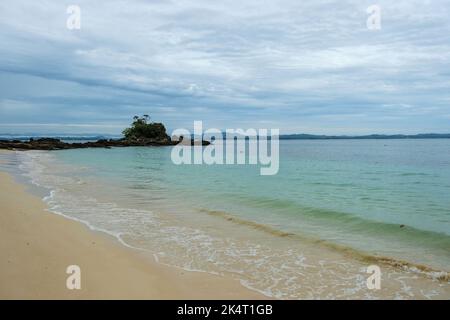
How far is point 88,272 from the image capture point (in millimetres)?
6883

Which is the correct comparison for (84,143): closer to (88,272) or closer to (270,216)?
(270,216)

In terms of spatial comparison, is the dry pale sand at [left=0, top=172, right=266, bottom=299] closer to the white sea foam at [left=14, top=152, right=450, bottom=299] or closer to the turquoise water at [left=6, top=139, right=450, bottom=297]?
the white sea foam at [left=14, top=152, right=450, bottom=299]

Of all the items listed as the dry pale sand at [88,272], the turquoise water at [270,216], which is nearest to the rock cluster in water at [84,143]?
the turquoise water at [270,216]

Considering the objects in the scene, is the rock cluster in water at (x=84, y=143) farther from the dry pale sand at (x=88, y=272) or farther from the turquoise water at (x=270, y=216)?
the dry pale sand at (x=88, y=272)

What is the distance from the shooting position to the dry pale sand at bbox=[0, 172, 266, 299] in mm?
5969

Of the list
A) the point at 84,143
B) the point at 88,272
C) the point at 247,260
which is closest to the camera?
the point at 88,272

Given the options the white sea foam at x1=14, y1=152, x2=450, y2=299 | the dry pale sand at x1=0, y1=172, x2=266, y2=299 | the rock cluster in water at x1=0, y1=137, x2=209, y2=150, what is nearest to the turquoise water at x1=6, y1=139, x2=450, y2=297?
the white sea foam at x1=14, y1=152, x2=450, y2=299

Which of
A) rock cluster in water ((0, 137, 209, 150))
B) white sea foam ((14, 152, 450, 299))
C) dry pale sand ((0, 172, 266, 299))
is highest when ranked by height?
rock cluster in water ((0, 137, 209, 150))

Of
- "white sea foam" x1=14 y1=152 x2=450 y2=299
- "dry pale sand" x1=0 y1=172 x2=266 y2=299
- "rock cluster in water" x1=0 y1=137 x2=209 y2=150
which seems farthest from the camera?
"rock cluster in water" x1=0 y1=137 x2=209 y2=150

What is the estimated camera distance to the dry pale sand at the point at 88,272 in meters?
5.97

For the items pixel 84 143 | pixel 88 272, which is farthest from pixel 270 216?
pixel 84 143

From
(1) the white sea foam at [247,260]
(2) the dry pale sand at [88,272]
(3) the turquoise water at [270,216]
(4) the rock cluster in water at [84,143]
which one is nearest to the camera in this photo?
(2) the dry pale sand at [88,272]
